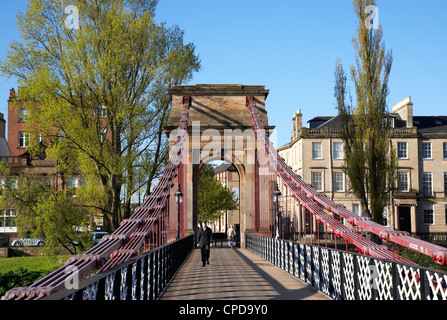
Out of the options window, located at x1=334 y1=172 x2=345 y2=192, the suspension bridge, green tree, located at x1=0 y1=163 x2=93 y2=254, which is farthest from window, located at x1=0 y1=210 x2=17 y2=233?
window, located at x1=334 y1=172 x2=345 y2=192

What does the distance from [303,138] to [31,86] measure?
99.4 feet

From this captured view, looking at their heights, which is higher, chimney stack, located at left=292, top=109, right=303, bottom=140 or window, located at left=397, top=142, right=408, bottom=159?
chimney stack, located at left=292, top=109, right=303, bottom=140

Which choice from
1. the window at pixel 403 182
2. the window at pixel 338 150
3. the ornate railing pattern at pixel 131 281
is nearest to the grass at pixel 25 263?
the ornate railing pattern at pixel 131 281

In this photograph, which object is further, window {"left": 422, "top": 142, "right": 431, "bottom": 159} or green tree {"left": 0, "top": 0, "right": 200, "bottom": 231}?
window {"left": 422, "top": 142, "right": 431, "bottom": 159}

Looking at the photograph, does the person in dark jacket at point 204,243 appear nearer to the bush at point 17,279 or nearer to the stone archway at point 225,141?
the bush at point 17,279

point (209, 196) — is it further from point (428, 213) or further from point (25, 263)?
point (25, 263)

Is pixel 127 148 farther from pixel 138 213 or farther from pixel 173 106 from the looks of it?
pixel 138 213

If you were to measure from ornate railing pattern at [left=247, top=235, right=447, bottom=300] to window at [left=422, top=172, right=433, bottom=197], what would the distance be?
120 ft

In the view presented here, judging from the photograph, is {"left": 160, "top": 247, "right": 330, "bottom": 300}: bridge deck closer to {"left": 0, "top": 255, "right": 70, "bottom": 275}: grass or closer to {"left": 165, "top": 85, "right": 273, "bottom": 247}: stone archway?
{"left": 165, "top": 85, "right": 273, "bottom": 247}: stone archway

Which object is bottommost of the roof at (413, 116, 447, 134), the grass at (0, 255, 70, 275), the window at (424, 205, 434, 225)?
the grass at (0, 255, 70, 275)

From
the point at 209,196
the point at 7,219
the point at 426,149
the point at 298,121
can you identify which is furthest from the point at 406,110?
the point at 7,219

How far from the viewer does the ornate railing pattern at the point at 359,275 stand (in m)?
5.54

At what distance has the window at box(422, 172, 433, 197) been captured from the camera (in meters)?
46.9
